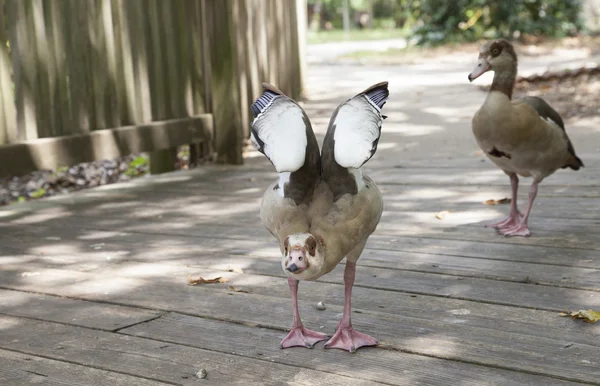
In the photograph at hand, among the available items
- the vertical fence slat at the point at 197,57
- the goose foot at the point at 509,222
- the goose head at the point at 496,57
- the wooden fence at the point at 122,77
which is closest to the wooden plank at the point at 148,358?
the goose foot at the point at 509,222

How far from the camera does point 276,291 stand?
378cm

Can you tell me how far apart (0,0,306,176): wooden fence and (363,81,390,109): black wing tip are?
3126mm

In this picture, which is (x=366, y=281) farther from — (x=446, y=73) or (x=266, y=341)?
(x=446, y=73)

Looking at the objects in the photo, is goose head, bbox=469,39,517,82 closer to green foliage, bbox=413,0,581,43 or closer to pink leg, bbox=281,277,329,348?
pink leg, bbox=281,277,329,348

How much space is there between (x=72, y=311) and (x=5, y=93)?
237cm

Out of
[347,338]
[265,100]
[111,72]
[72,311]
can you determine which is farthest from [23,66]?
[347,338]

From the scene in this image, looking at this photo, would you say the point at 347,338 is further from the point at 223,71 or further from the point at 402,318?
the point at 223,71

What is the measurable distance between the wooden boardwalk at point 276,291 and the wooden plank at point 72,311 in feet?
0.03

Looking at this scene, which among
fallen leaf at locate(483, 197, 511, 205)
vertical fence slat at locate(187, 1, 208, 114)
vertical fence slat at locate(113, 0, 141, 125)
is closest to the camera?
fallen leaf at locate(483, 197, 511, 205)

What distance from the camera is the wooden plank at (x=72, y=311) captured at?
11.3ft

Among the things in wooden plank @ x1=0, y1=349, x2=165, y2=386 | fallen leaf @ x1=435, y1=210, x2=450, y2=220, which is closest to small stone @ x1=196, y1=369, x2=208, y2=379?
wooden plank @ x1=0, y1=349, x2=165, y2=386

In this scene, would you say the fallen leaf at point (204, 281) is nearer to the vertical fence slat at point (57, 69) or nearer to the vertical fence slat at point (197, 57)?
the vertical fence slat at point (57, 69)

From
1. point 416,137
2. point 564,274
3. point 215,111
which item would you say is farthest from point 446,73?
point 564,274

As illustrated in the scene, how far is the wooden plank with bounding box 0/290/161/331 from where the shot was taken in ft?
11.3
